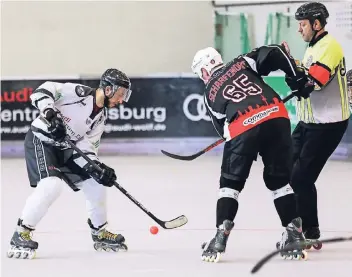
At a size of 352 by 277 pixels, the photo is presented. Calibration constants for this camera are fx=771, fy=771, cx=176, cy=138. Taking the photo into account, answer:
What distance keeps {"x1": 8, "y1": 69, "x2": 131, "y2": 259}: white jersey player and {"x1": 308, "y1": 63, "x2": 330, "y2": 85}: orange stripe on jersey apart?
90cm

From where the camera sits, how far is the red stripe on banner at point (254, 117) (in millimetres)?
3504

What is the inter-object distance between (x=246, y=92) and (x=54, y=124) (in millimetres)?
895

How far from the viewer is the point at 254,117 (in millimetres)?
3502

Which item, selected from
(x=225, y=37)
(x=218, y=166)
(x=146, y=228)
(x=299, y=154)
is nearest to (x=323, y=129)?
(x=299, y=154)

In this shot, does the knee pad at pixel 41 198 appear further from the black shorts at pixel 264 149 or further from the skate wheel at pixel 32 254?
the black shorts at pixel 264 149

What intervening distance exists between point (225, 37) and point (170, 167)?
3.05 m

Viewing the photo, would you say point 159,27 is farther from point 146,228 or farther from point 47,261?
point 47,261

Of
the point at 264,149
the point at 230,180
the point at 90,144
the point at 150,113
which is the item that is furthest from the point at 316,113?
the point at 150,113

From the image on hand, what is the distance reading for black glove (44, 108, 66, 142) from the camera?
3553mm

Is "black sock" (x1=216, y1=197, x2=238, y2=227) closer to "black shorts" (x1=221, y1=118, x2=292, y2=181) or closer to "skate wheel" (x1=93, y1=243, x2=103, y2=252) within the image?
"black shorts" (x1=221, y1=118, x2=292, y2=181)

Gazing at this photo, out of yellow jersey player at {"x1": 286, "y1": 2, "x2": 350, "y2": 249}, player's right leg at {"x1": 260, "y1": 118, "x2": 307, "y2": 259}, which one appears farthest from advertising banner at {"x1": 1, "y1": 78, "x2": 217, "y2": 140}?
player's right leg at {"x1": 260, "y1": 118, "x2": 307, "y2": 259}

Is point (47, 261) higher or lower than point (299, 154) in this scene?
lower

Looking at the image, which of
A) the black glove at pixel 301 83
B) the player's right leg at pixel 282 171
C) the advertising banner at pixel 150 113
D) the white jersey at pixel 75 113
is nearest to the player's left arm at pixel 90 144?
the white jersey at pixel 75 113

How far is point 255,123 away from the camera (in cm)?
350
